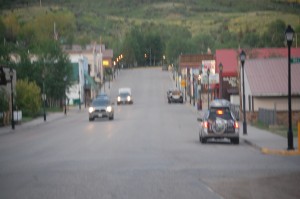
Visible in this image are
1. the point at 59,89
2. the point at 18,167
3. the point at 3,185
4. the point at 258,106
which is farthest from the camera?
the point at 59,89

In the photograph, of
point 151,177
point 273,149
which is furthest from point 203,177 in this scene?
point 273,149

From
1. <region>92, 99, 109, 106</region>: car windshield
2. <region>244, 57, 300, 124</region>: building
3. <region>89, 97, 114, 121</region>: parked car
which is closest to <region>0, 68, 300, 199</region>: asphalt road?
<region>244, 57, 300, 124</region>: building

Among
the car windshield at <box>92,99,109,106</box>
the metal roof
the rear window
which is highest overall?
the metal roof

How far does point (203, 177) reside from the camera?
20234 millimetres

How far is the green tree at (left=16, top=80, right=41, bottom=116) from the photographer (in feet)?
247

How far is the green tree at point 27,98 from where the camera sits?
75188mm

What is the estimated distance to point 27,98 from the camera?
75562mm

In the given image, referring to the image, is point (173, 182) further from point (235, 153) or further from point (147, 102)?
point (147, 102)

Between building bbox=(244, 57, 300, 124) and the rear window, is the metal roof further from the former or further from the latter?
the rear window

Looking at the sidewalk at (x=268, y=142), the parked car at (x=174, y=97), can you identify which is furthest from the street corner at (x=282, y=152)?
the parked car at (x=174, y=97)

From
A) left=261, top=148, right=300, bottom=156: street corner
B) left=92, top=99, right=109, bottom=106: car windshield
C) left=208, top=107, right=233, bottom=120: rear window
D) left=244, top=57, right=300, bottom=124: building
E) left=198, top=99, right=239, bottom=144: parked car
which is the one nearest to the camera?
left=261, top=148, right=300, bottom=156: street corner

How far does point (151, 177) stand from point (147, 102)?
8600cm

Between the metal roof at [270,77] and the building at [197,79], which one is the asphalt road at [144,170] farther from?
the building at [197,79]

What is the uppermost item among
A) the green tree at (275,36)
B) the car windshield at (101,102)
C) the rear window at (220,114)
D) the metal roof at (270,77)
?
the green tree at (275,36)
